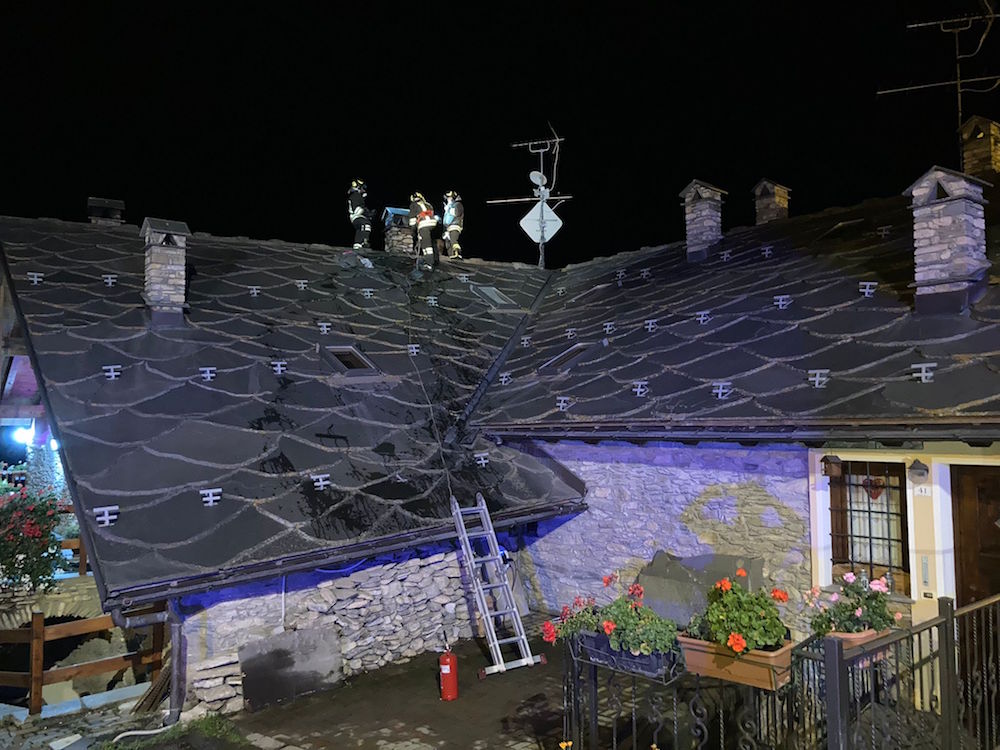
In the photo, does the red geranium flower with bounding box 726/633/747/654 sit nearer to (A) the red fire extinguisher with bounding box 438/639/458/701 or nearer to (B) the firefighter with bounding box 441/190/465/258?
(A) the red fire extinguisher with bounding box 438/639/458/701

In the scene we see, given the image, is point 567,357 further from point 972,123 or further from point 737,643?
point 972,123

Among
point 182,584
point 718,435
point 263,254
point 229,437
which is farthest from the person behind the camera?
point 263,254

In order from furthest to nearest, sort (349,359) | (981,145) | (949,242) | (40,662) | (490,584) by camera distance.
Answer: (981,145)
(349,359)
(490,584)
(949,242)
(40,662)

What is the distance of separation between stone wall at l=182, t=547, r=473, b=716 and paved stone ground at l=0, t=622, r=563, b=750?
1.25ft

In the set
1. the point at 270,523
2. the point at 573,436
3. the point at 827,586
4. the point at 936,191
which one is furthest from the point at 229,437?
the point at 936,191

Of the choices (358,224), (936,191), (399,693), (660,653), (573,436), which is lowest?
(399,693)

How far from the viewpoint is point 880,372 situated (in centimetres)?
820

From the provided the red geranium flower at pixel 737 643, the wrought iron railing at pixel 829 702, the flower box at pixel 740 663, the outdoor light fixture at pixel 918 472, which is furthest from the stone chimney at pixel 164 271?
the outdoor light fixture at pixel 918 472

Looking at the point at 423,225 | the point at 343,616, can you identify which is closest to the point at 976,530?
the point at 343,616

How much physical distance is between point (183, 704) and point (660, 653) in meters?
5.09

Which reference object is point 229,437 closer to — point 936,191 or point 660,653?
point 660,653

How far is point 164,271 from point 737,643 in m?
9.67

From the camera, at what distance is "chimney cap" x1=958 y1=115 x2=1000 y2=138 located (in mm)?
12602

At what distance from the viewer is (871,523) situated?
8.05 m
